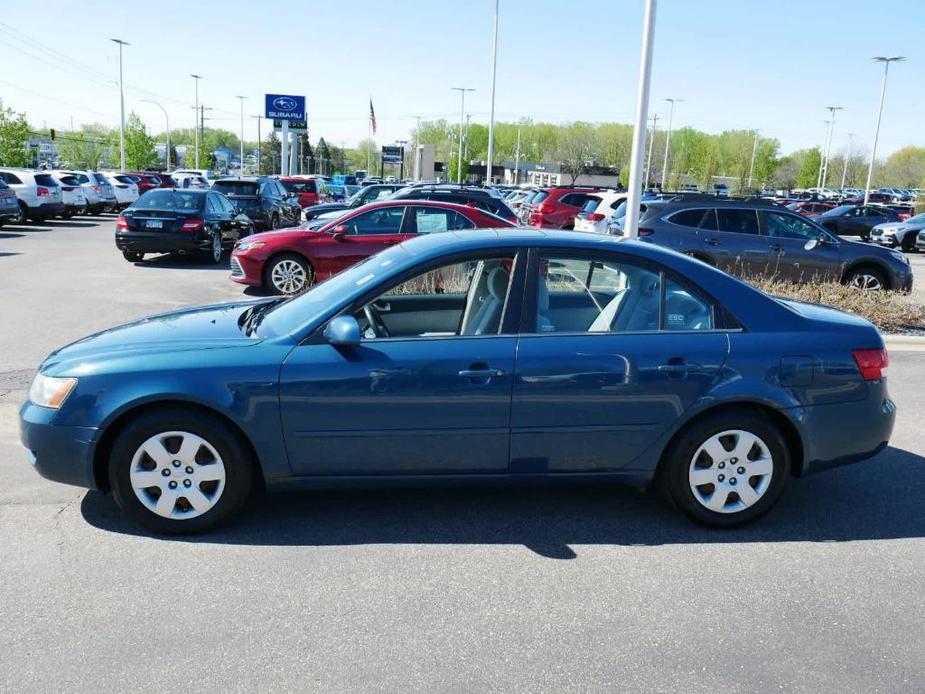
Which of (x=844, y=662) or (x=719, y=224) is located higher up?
(x=719, y=224)

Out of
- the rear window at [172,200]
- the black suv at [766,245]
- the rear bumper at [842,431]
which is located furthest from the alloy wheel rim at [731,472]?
the rear window at [172,200]

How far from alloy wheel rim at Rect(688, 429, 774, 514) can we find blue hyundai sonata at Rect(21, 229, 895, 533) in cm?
1

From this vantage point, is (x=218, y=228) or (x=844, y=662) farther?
(x=218, y=228)

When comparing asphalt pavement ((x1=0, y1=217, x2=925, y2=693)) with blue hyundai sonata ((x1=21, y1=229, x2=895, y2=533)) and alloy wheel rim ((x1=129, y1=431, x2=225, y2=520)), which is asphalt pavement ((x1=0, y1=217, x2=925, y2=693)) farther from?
blue hyundai sonata ((x1=21, y1=229, x2=895, y2=533))

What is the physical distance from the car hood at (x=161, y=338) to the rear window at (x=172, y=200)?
471 inches

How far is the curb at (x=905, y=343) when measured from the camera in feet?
30.8

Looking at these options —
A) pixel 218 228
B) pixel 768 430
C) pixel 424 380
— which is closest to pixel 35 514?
pixel 424 380

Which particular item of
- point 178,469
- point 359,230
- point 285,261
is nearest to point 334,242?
point 359,230

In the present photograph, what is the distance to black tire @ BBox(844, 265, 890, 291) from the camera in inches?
496

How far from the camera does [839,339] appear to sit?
4.39 m

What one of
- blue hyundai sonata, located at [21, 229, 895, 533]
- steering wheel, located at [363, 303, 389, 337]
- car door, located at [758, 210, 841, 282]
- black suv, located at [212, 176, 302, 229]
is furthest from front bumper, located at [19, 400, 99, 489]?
black suv, located at [212, 176, 302, 229]

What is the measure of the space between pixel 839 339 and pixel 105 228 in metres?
25.7

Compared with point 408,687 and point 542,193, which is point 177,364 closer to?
point 408,687

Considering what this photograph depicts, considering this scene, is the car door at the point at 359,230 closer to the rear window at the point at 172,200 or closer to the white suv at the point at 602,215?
the white suv at the point at 602,215
